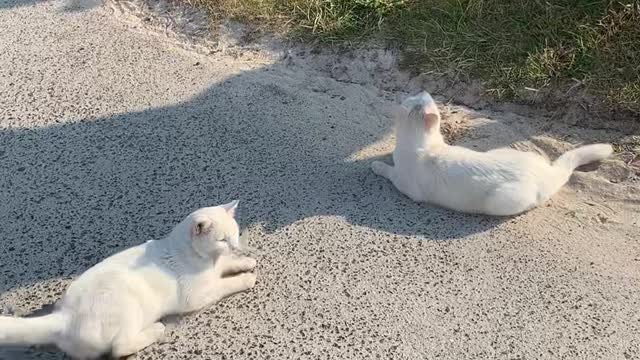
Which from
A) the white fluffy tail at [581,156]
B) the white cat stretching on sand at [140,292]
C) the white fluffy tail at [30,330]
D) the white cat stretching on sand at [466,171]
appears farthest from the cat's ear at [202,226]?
the white fluffy tail at [581,156]

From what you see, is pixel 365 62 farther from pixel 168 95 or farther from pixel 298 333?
pixel 298 333

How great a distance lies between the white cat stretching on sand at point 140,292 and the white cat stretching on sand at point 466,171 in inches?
40.3

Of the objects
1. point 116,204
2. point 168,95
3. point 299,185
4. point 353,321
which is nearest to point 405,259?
point 353,321

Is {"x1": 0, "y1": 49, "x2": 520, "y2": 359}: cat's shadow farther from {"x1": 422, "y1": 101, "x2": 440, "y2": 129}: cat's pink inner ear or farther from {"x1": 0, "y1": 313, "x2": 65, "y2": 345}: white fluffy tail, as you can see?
{"x1": 0, "y1": 313, "x2": 65, "y2": 345}: white fluffy tail

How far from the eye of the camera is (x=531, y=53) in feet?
15.3

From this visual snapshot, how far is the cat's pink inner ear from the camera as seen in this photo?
3848mm

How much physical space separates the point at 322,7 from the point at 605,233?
2.52 metres

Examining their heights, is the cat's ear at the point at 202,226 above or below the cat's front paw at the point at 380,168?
above

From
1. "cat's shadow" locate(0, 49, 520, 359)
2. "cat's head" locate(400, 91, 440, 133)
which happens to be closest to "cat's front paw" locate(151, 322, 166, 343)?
"cat's shadow" locate(0, 49, 520, 359)

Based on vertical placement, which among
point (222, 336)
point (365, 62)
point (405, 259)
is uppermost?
point (365, 62)

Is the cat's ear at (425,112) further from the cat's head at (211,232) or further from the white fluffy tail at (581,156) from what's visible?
the cat's head at (211,232)

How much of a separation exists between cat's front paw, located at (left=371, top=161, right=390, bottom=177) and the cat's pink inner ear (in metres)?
0.37

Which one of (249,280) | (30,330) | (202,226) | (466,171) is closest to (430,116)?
(466,171)

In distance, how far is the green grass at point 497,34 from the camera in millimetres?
4539
